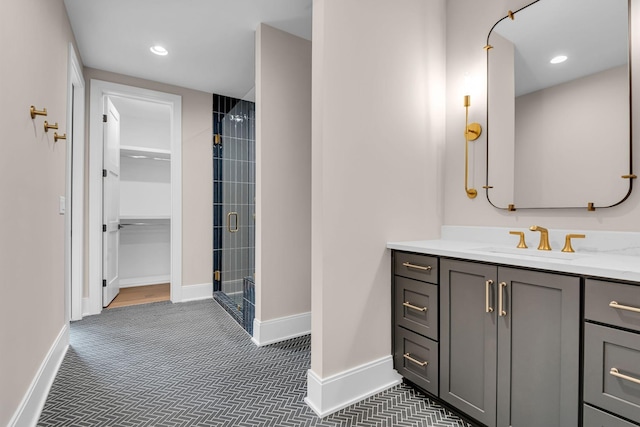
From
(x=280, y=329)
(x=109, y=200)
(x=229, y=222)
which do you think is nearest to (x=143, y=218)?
(x=109, y=200)

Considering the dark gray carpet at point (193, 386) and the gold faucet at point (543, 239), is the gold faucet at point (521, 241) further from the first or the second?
the dark gray carpet at point (193, 386)

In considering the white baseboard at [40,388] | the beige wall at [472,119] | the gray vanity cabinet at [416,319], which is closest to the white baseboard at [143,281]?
the white baseboard at [40,388]

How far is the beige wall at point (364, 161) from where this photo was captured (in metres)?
1.71

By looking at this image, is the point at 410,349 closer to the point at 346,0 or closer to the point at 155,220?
the point at 346,0

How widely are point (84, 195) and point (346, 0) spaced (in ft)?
10.3

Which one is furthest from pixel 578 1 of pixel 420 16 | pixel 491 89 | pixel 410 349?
pixel 410 349

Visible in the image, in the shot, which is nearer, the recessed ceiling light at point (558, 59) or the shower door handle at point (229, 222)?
the recessed ceiling light at point (558, 59)

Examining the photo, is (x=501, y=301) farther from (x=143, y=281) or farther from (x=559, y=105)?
(x=143, y=281)

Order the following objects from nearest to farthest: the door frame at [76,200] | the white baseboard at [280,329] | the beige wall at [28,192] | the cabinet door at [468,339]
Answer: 1. the beige wall at [28,192]
2. the cabinet door at [468,339]
3. the white baseboard at [280,329]
4. the door frame at [76,200]

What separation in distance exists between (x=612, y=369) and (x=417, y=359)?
2.92 feet

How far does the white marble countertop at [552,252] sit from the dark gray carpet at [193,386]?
864mm

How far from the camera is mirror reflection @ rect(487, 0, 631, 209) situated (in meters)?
1.51

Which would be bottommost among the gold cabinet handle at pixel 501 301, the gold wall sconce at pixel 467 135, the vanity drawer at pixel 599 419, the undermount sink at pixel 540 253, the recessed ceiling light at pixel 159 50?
the vanity drawer at pixel 599 419

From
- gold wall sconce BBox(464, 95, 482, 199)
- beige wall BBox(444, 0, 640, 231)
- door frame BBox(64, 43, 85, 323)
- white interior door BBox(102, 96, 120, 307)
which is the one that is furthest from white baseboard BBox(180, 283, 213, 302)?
gold wall sconce BBox(464, 95, 482, 199)
